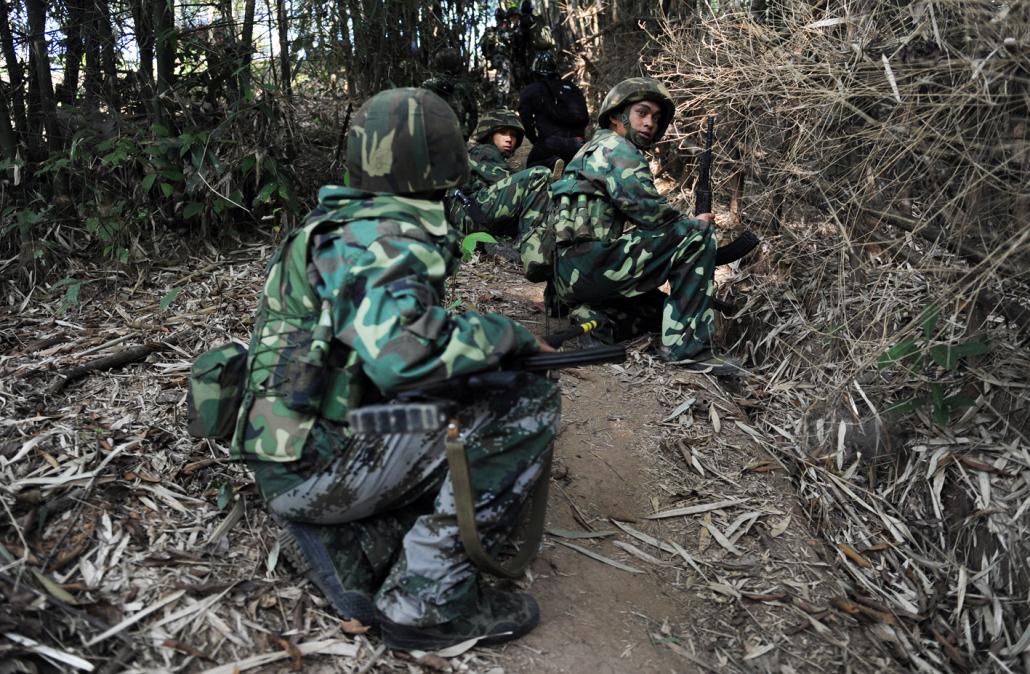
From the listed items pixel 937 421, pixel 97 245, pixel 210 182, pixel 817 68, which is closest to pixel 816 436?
pixel 937 421

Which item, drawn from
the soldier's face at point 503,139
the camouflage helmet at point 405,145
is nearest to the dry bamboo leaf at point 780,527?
the camouflage helmet at point 405,145

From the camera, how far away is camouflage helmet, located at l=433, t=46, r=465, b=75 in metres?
6.62

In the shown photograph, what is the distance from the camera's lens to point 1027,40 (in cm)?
290

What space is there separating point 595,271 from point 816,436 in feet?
4.75

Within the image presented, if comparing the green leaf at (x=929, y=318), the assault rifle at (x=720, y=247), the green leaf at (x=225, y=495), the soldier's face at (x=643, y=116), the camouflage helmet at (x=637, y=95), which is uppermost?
the camouflage helmet at (x=637, y=95)

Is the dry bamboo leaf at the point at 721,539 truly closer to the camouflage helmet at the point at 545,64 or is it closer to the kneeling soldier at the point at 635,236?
the kneeling soldier at the point at 635,236

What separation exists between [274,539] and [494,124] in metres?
4.22

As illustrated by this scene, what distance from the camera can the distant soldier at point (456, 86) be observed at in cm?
649

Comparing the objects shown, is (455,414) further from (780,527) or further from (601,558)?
(780,527)

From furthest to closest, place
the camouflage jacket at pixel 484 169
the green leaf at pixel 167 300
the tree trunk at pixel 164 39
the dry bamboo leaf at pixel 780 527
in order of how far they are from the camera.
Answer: the camouflage jacket at pixel 484 169
the tree trunk at pixel 164 39
the green leaf at pixel 167 300
the dry bamboo leaf at pixel 780 527

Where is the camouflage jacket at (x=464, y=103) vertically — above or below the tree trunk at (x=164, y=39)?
below

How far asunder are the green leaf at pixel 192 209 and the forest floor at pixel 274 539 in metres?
0.75

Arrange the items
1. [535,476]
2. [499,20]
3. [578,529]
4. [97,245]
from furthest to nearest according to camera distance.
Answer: [499,20] → [97,245] → [578,529] → [535,476]

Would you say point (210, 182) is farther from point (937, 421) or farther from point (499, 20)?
point (937, 421)
